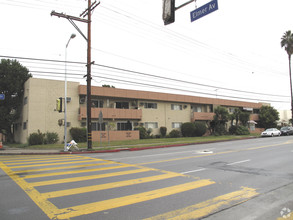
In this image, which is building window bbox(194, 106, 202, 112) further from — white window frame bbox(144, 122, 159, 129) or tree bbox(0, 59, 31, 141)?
tree bbox(0, 59, 31, 141)

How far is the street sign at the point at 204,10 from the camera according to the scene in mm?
6938

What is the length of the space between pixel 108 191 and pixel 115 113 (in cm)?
2447

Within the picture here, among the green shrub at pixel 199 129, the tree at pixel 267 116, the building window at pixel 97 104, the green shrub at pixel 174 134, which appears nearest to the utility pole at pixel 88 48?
the building window at pixel 97 104

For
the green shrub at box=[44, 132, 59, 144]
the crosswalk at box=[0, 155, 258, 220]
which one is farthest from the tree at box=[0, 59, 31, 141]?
the crosswalk at box=[0, 155, 258, 220]

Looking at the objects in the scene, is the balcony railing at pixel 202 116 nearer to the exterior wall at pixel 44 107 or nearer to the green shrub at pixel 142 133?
the green shrub at pixel 142 133

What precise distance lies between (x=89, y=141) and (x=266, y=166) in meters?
13.6

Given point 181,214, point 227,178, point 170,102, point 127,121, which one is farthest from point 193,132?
point 181,214

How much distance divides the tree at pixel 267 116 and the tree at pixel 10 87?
46.8m

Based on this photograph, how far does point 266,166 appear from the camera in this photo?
9.77 m

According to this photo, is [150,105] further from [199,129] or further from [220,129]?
[220,129]

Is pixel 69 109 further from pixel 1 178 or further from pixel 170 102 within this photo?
pixel 1 178

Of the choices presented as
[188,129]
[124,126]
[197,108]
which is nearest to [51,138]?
[124,126]

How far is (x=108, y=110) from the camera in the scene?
97.2 ft

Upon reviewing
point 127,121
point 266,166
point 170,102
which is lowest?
point 266,166
